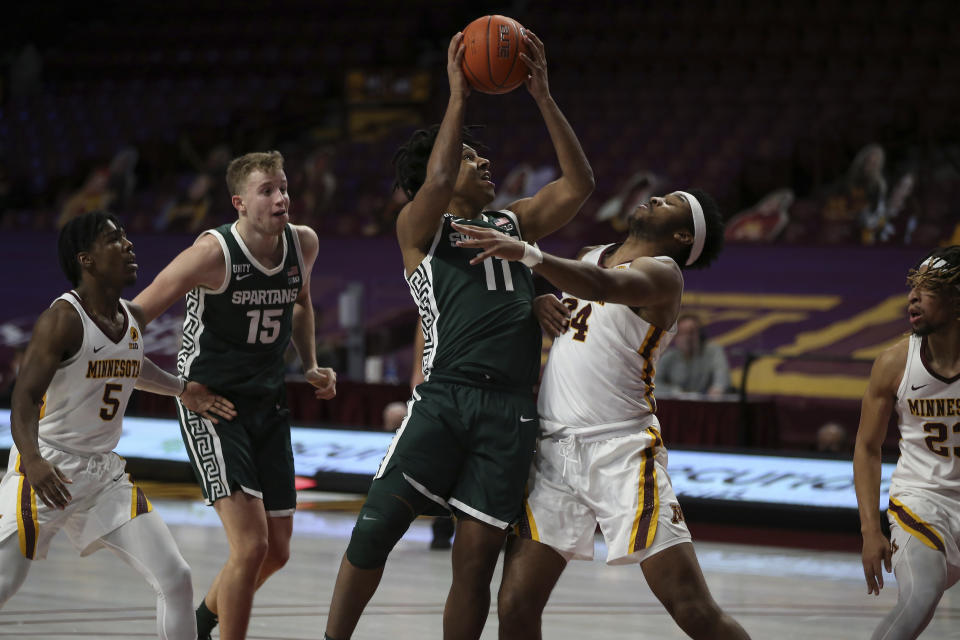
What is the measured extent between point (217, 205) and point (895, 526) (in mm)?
12066

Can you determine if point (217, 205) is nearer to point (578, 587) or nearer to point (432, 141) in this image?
point (578, 587)

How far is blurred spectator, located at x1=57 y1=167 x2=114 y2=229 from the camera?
1588 cm

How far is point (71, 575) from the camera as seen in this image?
6895 millimetres

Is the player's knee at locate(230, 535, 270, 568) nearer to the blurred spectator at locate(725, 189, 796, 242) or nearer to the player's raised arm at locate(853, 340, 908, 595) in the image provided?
the player's raised arm at locate(853, 340, 908, 595)

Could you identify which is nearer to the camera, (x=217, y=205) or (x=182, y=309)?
(x=182, y=309)

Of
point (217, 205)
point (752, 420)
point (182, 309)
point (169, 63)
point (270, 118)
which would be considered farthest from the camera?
point (169, 63)

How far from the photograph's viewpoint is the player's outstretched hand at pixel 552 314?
13.4 ft

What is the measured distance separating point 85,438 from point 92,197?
12631mm

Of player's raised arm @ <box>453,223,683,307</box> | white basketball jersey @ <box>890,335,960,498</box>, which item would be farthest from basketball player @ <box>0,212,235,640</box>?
white basketball jersey @ <box>890,335,960,498</box>

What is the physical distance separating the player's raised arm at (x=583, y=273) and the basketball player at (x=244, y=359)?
4.03ft

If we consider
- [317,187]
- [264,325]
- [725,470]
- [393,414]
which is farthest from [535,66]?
[317,187]

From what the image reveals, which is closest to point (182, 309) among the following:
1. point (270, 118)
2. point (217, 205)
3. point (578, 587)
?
point (217, 205)

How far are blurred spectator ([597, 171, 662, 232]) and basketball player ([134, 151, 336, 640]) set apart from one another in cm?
835

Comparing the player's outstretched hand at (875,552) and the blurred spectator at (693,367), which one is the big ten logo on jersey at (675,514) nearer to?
the player's outstretched hand at (875,552)
